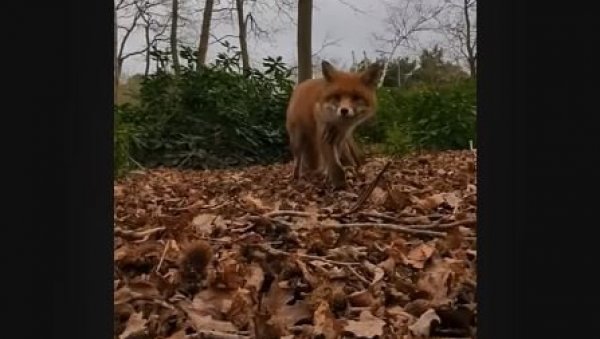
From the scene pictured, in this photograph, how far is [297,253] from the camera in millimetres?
1562

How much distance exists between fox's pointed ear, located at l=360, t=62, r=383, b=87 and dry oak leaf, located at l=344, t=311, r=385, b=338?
1.07 meters

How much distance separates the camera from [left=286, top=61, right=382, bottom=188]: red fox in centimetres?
239

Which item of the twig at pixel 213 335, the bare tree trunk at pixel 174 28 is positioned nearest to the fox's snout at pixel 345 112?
the bare tree trunk at pixel 174 28

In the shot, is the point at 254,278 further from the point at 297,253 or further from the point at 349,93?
the point at 349,93

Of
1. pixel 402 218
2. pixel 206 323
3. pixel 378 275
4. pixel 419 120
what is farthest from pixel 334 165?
pixel 206 323

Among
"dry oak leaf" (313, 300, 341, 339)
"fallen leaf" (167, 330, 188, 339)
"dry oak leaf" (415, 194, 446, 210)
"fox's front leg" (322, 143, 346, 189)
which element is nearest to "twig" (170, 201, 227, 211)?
"fox's front leg" (322, 143, 346, 189)

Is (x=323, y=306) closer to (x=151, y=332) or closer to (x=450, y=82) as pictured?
(x=151, y=332)

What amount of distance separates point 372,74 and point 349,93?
0.34m

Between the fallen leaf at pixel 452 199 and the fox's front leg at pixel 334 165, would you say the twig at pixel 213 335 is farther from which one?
the fox's front leg at pixel 334 165

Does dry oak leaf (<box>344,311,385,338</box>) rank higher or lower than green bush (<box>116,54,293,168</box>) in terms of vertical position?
lower

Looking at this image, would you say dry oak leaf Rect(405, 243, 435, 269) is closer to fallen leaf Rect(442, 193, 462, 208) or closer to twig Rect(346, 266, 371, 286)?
twig Rect(346, 266, 371, 286)

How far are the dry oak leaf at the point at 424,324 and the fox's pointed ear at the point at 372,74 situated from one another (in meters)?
1.11
